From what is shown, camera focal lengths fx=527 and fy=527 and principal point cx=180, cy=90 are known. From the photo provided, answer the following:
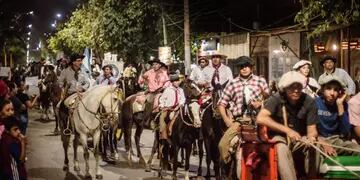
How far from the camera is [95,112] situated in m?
12.5

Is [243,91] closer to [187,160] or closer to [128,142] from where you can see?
[187,160]

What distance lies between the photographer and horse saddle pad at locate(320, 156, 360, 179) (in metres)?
5.71

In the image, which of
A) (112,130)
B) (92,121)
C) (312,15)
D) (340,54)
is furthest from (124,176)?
(340,54)

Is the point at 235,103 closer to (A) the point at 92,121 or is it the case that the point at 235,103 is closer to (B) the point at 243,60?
(B) the point at 243,60

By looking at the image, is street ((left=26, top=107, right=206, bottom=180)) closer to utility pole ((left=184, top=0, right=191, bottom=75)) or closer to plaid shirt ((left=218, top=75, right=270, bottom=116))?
utility pole ((left=184, top=0, right=191, bottom=75))

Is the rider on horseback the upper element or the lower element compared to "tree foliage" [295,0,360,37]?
lower

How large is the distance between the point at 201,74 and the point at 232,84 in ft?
20.1

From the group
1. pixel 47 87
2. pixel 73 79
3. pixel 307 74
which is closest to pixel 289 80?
pixel 307 74

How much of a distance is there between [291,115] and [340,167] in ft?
3.04

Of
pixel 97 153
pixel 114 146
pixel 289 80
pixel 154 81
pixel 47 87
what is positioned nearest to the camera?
pixel 289 80

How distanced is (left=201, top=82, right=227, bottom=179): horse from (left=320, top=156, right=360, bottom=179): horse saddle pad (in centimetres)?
477

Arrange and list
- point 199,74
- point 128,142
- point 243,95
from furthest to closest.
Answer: point 199,74 < point 128,142 < point 243,95

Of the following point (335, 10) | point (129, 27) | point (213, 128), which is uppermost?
point (129, 27)

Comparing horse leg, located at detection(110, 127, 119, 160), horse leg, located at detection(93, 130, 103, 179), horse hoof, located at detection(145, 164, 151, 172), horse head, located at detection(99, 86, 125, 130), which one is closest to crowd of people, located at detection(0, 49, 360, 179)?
horse head, located at detection(99, 86, 125, 130)
